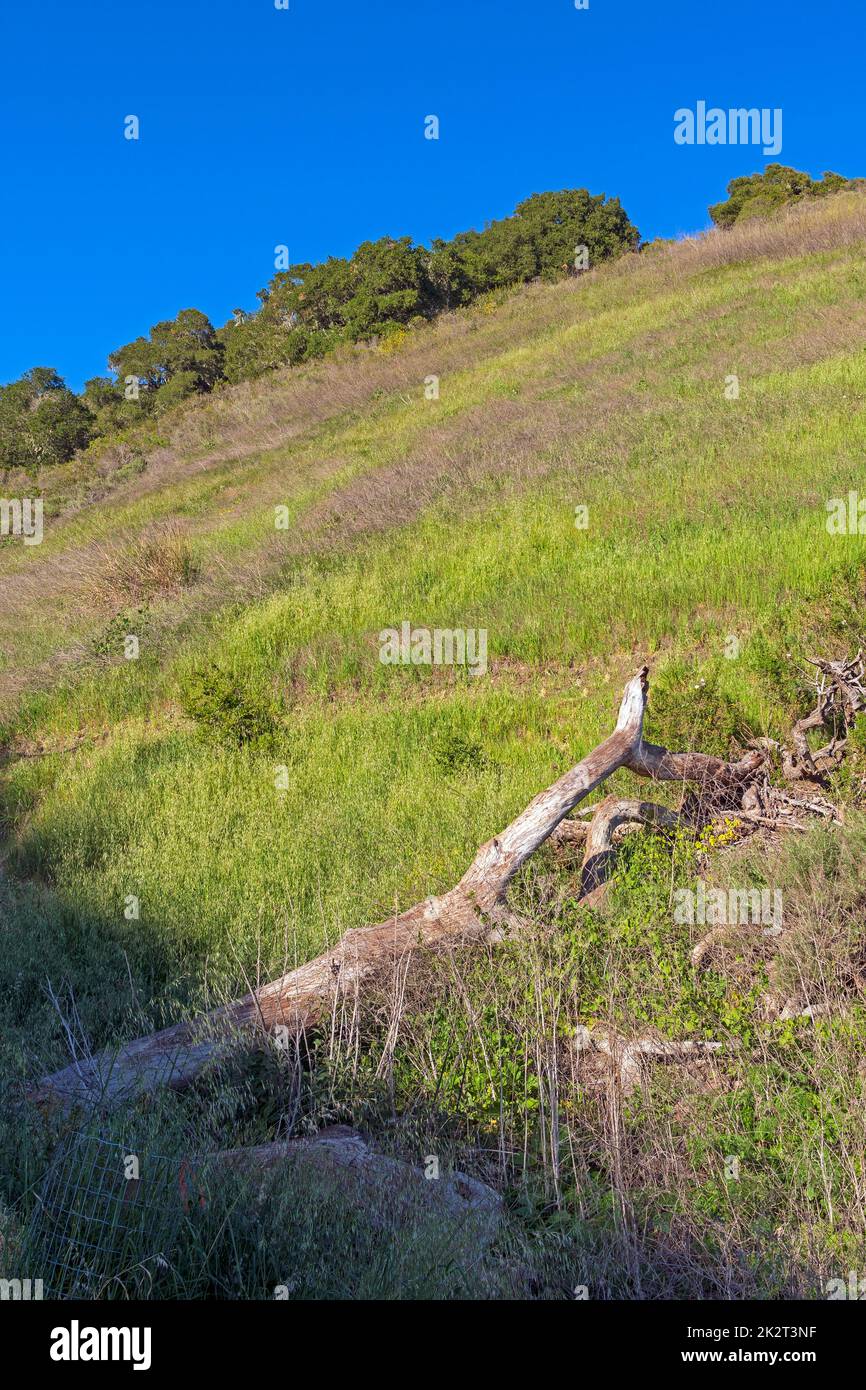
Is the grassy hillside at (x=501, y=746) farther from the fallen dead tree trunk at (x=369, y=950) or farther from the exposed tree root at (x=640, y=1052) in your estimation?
the fallen dead tree trunk at (x=369, y=950)

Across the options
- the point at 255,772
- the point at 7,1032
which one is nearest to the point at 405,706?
the point at 255,772

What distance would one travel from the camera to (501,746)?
904 cm

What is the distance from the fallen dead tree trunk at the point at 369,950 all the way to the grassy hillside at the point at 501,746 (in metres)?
0.26

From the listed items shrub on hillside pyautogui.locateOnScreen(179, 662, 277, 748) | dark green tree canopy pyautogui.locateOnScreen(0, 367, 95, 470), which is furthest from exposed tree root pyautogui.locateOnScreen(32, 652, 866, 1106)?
dark green tree canopy pyautogui.locateOnScreen(0, 367, 95, 470)

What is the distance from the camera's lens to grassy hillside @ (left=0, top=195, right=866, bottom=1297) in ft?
13.1

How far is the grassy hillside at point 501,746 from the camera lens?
13.1ft

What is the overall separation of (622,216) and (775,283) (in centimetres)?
2481

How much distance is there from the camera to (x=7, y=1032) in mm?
4957

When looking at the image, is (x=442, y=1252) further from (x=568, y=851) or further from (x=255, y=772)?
(x=255, y=772)

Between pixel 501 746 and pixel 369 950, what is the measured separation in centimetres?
397

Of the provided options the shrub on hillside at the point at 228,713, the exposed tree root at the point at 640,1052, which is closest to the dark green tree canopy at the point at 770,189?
the shrub on hillside at the point at 228,713

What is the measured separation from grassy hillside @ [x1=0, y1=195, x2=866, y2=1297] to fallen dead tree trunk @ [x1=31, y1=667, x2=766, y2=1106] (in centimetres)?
26

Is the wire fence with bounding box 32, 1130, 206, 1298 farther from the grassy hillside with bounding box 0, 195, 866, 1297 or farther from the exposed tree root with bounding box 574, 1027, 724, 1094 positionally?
the exposed tree root with bounding box 574, 1027, 724, 1094

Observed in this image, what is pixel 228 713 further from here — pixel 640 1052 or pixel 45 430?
pixel 45 430
